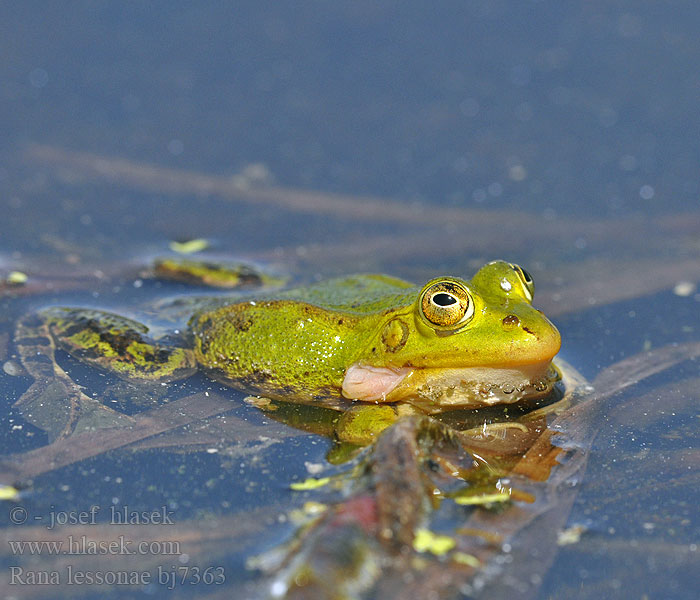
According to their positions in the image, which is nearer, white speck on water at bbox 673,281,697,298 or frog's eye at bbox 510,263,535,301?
frog's eye at bbox 510,263,535,301

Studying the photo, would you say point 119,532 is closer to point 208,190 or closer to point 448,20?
point 208,190

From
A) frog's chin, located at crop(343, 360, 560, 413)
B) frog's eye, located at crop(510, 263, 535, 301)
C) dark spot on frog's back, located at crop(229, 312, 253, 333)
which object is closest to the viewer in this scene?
frog's chin, located at crop(343, 360, 560, 413)

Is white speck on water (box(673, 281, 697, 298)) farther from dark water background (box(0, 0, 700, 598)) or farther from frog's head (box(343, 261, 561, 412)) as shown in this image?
frog's head (box(343, 261, 561, 412))

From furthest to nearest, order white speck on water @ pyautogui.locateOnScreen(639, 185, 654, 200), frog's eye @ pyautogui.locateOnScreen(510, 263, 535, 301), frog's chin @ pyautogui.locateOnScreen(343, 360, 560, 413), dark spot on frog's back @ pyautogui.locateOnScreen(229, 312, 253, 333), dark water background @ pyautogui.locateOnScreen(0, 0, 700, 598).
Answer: white speck on water @ pyautogui.locateOnScreen(639, 185, 654, 200)
dark water background @ pyautogui.locateOnScreen(0, 0, 700, 598)
dark spot on frog's back @ pyautogui.locateOnScreen(229, 312, 253, 333)
frog's eye @ pyautogui.locateOnScreen(510, 263, 535, 301)
frog's chin @ pyautogui.locateOnScreen(343, 360, 560, 413)

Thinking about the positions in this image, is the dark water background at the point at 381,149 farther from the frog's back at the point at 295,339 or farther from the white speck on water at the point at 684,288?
the frog's back at the point at 295,339

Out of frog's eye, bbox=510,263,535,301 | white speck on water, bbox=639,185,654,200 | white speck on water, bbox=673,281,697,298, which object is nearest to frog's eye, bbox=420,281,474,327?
frog's eye, bbox=510,263,535,301

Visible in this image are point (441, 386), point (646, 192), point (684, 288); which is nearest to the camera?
point (441, 386)

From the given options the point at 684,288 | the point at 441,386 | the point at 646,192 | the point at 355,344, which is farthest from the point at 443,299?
the point at 646,192

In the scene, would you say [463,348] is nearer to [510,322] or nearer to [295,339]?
[510,322]
